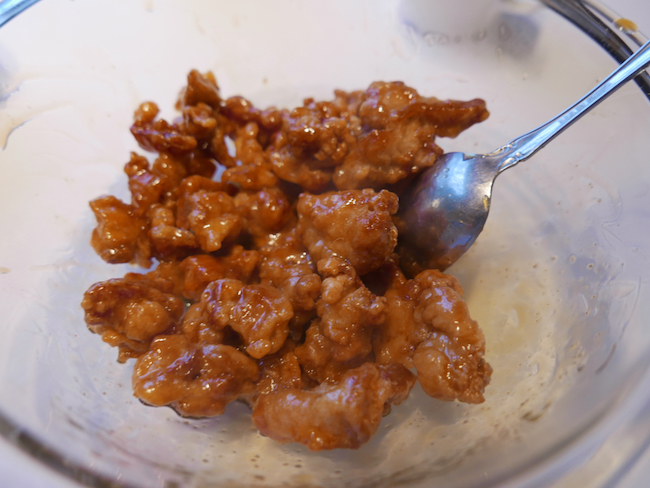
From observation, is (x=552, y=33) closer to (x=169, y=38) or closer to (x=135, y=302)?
(x=169, y=38)

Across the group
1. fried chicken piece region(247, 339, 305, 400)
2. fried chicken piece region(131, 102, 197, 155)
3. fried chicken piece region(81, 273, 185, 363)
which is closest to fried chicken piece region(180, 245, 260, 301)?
fried chicken piece region(81, 273, 185, 363)

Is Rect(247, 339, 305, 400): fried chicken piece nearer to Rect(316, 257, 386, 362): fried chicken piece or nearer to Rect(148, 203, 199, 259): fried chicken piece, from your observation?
Rect(316, 257, 386, 362): fried chicken piece

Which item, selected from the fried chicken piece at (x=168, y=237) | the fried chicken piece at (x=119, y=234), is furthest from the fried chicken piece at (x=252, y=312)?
the fried chicken piece at (x=119, y=234)

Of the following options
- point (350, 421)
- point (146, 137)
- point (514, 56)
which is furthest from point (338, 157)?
point (514, 56)

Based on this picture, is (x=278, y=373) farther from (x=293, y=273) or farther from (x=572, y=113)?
(x=572, y=113)

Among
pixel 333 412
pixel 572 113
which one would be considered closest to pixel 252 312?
pixel 333 412

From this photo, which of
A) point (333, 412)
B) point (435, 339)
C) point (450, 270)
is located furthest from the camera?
point (450, 270)

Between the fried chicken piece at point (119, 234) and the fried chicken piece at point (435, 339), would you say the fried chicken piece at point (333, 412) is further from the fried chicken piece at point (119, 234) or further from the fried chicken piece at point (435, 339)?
the fried chicken piece at point (119, 234)
